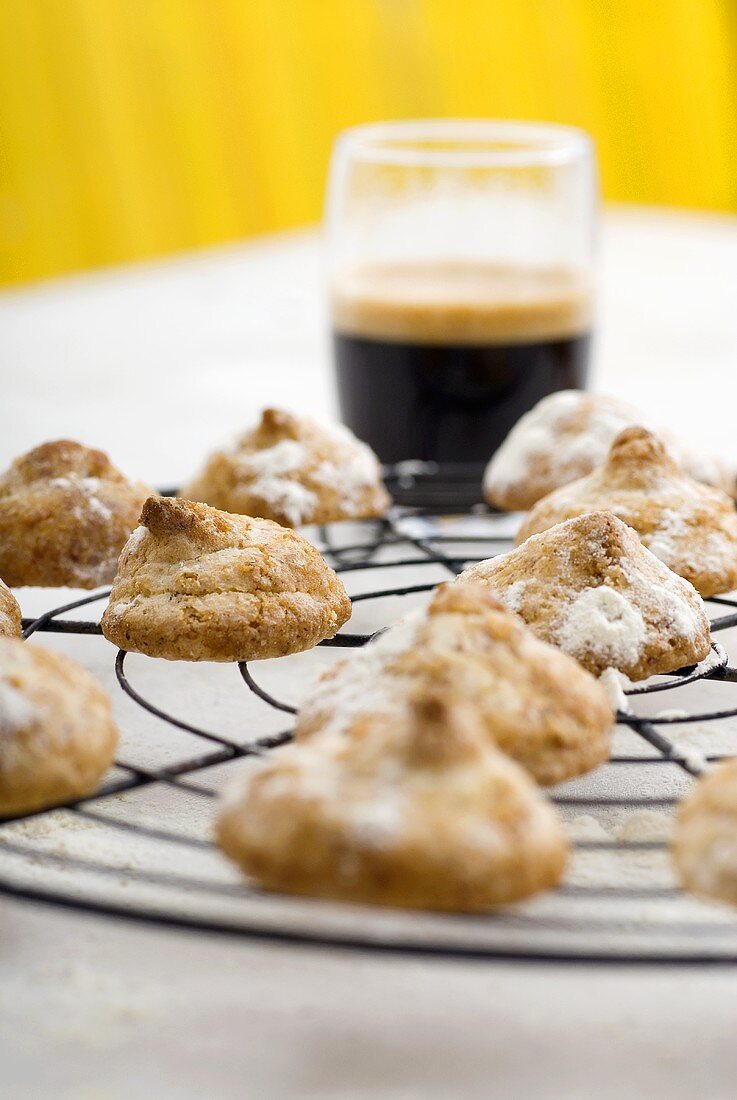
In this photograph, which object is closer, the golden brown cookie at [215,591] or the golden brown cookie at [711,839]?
the golden brown cookie at [711,839]

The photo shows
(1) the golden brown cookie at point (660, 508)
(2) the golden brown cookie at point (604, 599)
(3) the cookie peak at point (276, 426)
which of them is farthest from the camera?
(3) the cookie peak at point (276, 426)

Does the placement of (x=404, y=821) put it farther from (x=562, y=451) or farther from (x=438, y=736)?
(x=562, y=451)

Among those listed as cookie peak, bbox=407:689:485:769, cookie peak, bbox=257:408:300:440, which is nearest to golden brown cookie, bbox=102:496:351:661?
cookie peak, bbox=257:408:300:440

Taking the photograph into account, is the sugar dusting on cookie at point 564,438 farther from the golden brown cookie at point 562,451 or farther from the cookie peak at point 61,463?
the cookie peak at point 61,463

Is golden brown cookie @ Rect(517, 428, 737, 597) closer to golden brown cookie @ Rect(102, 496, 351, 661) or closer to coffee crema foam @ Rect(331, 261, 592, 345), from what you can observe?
golden brown cookie @ Rect(102, 496, 351, 661)

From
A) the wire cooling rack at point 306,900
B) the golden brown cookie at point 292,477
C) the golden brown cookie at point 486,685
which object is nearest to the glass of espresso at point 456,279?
the golden brown cookie at point 292,477

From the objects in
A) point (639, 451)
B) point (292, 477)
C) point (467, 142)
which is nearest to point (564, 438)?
point (639, 451)
